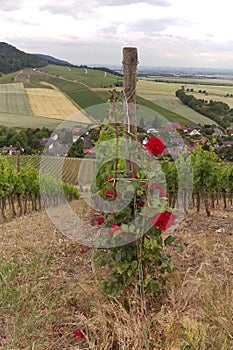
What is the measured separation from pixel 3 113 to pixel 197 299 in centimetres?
3883

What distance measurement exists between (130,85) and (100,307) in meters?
2.00

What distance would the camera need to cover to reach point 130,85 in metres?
3.26

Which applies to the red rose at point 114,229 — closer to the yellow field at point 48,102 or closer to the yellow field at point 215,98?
the yellow field at point 48,102

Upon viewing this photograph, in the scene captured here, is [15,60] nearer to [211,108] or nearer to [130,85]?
[211,108]

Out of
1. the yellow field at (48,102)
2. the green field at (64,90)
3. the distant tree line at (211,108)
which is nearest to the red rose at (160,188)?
the distant tree line at (211,108)

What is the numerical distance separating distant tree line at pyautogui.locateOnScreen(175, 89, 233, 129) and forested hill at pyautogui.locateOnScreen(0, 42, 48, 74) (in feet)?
90.3

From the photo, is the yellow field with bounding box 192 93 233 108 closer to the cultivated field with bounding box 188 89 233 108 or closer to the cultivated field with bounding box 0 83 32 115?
the cultivated field with bounding box 188 89 233 108

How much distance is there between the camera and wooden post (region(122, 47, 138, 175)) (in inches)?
126

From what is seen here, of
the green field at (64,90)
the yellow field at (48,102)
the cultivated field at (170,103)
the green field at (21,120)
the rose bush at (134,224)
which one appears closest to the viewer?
the rose bush at (134,224)

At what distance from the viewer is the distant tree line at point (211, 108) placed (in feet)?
74.7

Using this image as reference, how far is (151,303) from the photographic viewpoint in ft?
10.0

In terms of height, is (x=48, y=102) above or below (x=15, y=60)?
below

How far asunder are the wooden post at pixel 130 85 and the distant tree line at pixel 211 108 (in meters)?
18.9

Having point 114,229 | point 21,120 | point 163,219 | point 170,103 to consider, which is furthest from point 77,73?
point 163,219
